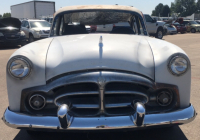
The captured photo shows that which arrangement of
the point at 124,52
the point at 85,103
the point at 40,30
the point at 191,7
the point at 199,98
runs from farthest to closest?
the point at 191,7
the point at 40,30
the point at 199,98
the point at 124,52
the point at 85,103

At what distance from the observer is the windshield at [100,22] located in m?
4.33

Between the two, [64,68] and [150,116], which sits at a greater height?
[64,68]

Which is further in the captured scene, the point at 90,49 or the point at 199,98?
the point at 199,98

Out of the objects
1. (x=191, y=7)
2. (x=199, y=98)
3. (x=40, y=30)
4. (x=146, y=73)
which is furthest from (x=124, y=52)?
(x=191, y=7)

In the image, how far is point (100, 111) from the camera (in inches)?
102

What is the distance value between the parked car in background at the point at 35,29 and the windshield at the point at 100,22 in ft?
37.4

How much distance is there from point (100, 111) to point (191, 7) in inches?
3951

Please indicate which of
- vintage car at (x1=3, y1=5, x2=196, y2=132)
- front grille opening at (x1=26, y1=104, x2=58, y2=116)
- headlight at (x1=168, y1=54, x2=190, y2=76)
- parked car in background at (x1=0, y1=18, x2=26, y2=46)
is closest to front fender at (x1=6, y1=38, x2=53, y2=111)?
vintage car at (x1=3, y1=5, x2=196, y2=132)

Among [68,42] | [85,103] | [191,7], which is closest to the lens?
[85,103]

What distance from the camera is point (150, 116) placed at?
99.9 inches

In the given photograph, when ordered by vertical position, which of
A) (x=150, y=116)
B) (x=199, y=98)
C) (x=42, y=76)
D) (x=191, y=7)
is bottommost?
(x=199, y=98)

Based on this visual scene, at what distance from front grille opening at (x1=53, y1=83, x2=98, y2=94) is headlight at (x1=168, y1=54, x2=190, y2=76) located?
2.73 feet

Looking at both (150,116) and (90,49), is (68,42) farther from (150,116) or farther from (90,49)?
(150,116)

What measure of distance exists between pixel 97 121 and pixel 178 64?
1.07m
